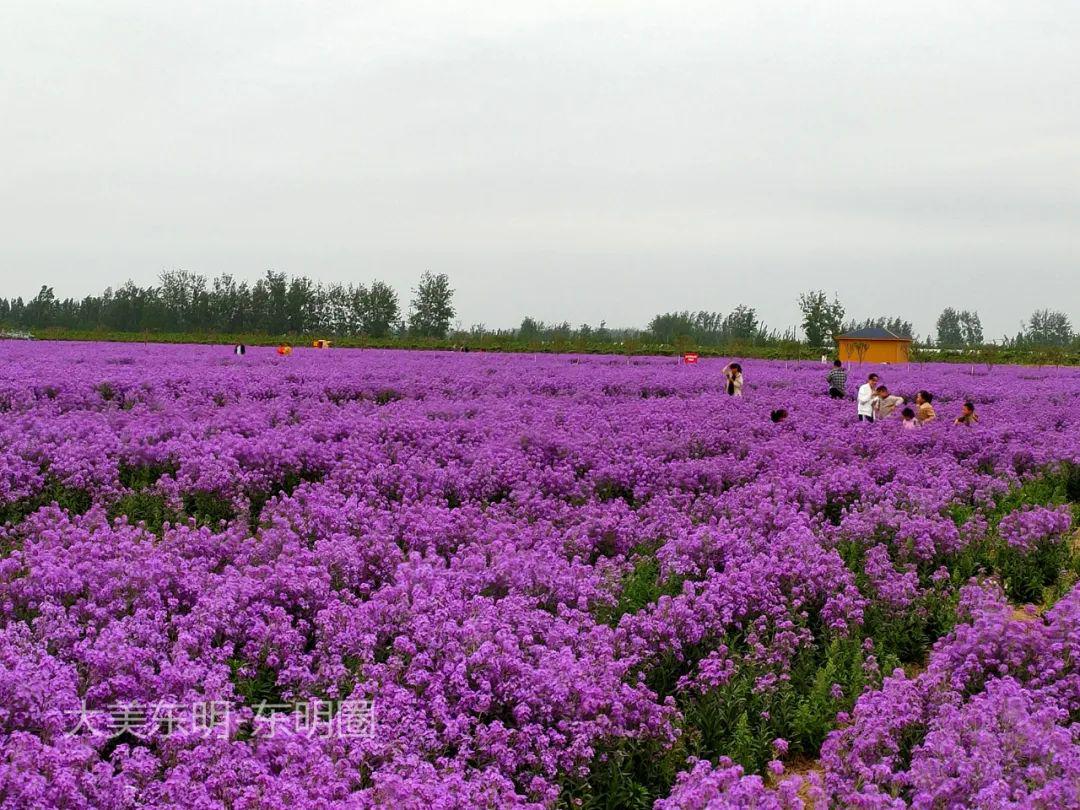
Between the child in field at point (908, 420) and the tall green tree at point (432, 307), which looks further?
the tall green tree at point (432, 307)

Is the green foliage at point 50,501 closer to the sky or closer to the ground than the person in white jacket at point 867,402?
closer to the ground

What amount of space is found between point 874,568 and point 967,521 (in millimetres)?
2091

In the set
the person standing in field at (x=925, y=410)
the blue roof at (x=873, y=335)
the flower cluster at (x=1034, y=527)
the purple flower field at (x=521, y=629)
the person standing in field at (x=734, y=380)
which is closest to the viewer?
the purple flower field at (x=521, y=629)

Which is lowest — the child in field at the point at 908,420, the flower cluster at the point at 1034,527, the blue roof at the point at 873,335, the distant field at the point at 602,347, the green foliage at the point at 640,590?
the green foliage at the point at 640,590

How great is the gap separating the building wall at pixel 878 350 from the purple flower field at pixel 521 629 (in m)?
37.9

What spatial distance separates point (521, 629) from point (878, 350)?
46.1m

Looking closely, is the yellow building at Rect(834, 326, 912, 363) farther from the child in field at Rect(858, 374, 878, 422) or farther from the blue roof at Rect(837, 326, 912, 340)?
the child in field at Rect(858, 374, 878, 422)

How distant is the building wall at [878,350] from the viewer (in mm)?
47312

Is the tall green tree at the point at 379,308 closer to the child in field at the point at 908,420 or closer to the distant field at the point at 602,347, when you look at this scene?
the distant field at the point at 602,347

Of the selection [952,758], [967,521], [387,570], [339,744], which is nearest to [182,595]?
[387,570]

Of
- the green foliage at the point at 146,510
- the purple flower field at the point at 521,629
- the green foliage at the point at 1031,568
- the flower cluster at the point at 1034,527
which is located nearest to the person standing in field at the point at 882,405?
the purple flower field at the point at 521,629

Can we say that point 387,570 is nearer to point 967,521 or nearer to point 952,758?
point 952,758

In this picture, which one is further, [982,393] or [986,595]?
[982,393]

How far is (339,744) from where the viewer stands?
158 inches
